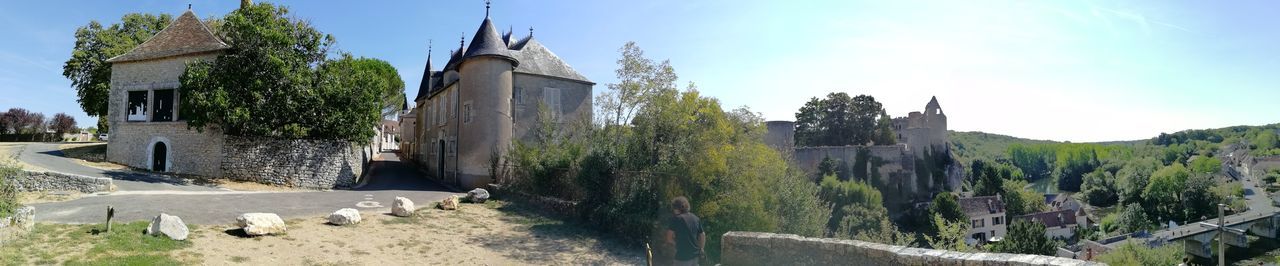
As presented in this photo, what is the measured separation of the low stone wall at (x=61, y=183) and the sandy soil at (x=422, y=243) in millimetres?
8133

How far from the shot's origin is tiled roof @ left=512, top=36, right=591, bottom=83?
24734 mm

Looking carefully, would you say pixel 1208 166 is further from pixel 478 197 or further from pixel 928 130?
pixel 478 197

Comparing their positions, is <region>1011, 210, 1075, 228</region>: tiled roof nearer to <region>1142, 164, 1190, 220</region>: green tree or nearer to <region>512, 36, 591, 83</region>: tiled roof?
<region>1142, 164, 1190, 220</region>: green tree

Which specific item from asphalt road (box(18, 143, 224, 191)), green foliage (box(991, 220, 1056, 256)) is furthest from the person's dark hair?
green foliage (box(991, 220, 1056, 256))

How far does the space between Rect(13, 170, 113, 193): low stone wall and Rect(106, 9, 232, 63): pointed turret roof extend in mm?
6667

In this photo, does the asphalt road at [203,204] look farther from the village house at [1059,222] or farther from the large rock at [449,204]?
the village house at [1059,222]

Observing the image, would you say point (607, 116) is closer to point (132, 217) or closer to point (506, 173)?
point (506, 173)

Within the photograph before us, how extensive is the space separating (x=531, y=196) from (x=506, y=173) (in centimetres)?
273

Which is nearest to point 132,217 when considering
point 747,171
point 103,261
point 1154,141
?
point 103,261

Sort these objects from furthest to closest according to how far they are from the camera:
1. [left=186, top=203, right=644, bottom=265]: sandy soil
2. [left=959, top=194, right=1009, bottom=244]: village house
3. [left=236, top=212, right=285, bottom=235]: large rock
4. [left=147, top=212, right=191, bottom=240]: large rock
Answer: [left=959, top=194, right=1009, bottom=244]: village house → [left=236, top=212, right=285, bottom=235]: large rock → [left=186, top=203, right=644, bottom=265]: sandy soil → [left=147, top=212, right=191, bottom=240]: large rock

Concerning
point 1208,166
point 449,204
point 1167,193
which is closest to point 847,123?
point 1167,193

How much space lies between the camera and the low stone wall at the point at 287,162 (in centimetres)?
2069

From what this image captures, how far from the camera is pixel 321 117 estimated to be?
71.3ft

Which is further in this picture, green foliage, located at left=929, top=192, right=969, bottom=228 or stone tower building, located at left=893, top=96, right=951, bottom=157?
stone tower building, located at left=893, top=96, right=951, bottom=157
